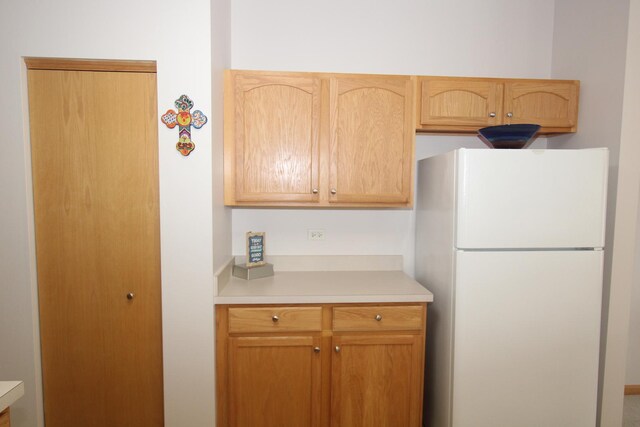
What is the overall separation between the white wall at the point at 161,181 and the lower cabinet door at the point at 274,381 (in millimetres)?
139

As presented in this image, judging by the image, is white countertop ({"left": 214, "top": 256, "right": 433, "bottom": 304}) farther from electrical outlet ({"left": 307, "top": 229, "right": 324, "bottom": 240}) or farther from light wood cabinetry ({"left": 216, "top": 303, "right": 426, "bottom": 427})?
electrical outlet ({"left": 307, "top": 229, "right": 324, "bottom": 240})

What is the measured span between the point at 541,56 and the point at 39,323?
3.37 m

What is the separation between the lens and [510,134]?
5.64ft

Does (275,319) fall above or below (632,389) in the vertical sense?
above

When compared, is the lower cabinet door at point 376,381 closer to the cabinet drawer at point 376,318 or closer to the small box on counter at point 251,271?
the cabinet drawer at point 376,318

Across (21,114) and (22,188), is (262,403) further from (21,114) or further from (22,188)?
(21,114)

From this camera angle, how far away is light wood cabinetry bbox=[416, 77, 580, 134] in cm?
192

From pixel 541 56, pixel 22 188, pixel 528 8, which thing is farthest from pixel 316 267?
pixel 528 8

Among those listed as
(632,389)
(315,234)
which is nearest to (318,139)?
(315,234)

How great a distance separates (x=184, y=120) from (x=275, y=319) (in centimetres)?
108

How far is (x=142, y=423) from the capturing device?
1.68 meters

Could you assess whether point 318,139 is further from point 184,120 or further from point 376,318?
point 376,318

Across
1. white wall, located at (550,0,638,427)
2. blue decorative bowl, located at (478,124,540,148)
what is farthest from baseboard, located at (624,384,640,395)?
blue decorative bowl, located at (478,124,540,148)

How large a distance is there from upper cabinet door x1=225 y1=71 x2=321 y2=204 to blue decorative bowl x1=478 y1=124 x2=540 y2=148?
936 millimetres
